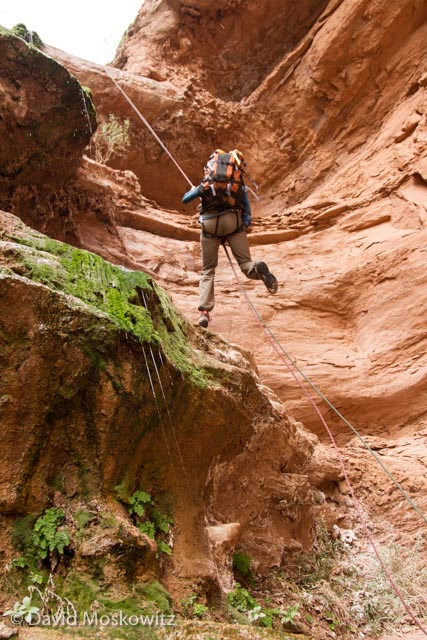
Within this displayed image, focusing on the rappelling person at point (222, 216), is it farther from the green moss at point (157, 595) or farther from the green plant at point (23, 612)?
the green plant at point (23, 612)

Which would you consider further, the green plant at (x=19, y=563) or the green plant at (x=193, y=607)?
the green plant at (x=193, y=607)

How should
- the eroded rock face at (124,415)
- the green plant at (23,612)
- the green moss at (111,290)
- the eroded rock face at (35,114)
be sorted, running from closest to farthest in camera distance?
1. the green plant at (23,612)
2. the eroded rock face at (124,415)
3. the green moss at (111,290)
4. the eroded rock face at (35,114)

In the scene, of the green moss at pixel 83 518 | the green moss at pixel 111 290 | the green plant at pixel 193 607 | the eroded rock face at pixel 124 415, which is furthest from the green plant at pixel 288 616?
the green moss at pixel 111 290

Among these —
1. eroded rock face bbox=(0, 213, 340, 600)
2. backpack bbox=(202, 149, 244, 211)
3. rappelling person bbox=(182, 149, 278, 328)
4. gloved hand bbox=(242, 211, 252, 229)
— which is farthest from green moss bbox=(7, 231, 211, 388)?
gloved hand bbox=(242, 211, 252, 229)

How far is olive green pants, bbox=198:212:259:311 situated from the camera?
7480 mm

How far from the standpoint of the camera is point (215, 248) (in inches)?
306

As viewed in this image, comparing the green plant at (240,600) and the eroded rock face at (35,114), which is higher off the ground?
the eroded rock face at (35,114)

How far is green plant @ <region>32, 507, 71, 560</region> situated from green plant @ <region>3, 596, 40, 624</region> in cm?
35

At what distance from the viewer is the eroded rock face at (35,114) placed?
7152 millimetres

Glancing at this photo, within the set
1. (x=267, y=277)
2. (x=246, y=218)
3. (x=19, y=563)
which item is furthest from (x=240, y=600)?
(x=246, y=218)

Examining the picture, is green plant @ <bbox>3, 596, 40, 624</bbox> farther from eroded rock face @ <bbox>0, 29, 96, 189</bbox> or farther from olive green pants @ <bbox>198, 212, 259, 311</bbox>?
eroded rock face @ <bbox>0, 29, 96, 189</bbox>

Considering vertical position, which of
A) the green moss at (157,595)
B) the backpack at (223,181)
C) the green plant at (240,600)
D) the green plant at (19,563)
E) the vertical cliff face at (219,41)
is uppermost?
the vertical cliff face at (219,41)

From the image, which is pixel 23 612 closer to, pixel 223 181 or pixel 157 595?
pixel 157 595

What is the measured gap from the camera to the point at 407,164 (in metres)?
9.66
